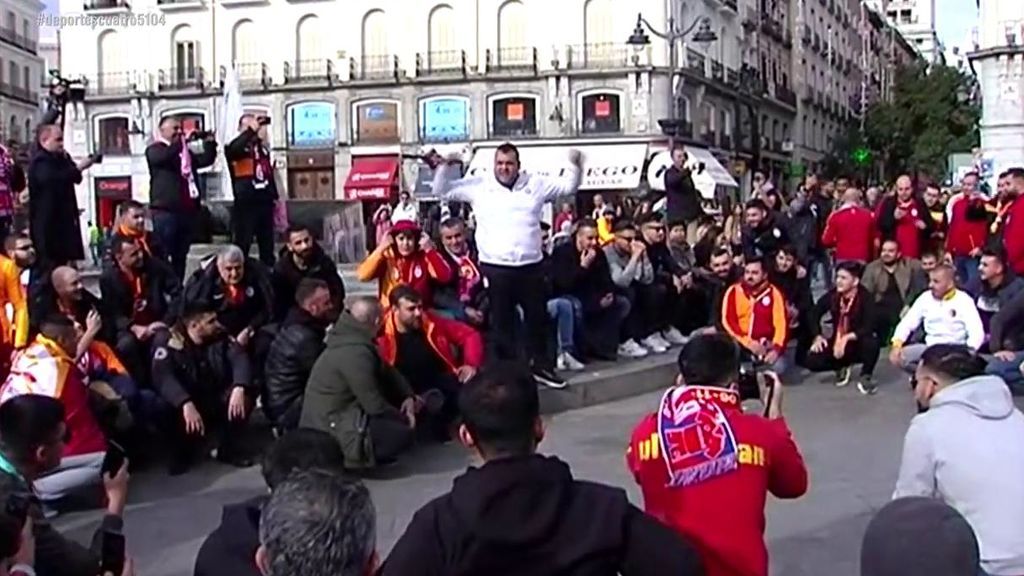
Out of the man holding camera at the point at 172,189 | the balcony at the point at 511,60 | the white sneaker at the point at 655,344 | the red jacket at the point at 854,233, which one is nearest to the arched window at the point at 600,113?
the balcony at the point at 511,60

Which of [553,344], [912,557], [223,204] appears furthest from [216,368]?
[223,204]

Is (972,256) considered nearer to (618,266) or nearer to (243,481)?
(618,266)

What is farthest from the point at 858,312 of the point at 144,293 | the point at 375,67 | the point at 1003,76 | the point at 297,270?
the point at 1003,76

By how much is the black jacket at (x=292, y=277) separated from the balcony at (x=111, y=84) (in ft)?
155

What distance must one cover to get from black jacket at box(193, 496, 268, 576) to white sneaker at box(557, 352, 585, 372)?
758cm

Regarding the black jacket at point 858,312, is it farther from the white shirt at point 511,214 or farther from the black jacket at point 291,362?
the black jacket at point 291,362

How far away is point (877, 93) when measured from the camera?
3716 inches

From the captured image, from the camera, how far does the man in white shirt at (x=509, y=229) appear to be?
9.53m

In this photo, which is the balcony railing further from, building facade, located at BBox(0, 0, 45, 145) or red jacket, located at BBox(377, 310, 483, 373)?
red jacket, located at BBox(377, 310, 483, 373)

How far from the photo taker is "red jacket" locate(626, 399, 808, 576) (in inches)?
161

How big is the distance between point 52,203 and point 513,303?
3623 mm

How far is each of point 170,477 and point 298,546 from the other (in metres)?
5.55

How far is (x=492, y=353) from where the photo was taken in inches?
383

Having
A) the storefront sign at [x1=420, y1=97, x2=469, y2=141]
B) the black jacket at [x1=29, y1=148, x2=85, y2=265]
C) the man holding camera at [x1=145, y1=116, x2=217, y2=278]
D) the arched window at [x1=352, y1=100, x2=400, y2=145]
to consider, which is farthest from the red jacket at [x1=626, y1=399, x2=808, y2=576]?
the arched window at [x1=352, y1=100, x2=400, y2=145]
